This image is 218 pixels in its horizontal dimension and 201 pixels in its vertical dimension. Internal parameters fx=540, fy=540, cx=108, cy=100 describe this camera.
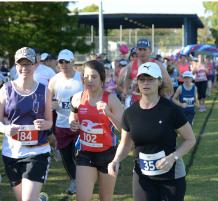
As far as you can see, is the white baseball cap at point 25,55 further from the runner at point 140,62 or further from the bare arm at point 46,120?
the runner at point 140,62

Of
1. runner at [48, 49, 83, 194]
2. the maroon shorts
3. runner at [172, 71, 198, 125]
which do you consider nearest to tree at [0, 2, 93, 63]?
runner at [172, 71, 198, 125]

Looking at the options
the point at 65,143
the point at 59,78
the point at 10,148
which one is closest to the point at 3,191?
the point at 65,143

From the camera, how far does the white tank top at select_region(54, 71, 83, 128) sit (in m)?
6.95

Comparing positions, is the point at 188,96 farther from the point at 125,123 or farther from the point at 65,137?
the point at 125,123

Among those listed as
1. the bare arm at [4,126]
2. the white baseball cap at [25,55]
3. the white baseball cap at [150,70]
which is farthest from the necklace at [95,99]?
the white baseball cap at [150,70]

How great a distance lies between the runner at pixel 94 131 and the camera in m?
5.22

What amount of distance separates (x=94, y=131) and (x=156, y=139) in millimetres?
1099

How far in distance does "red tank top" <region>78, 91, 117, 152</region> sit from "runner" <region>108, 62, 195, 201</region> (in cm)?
81

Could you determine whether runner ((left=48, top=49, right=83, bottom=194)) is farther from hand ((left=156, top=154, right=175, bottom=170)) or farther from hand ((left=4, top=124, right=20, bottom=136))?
hand ((left=156, top=154, right=175, bottom=170))

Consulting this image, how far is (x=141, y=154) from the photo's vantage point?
4.39m

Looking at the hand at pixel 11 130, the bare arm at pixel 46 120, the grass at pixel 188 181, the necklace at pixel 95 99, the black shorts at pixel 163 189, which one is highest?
the necklace at pixel 95 99

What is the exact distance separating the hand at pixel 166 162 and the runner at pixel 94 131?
3.45 ft

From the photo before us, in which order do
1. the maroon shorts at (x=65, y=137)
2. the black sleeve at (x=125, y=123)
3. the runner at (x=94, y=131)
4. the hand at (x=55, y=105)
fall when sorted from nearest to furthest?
1. the black sleeve at (x=125, y=123)
2. the runner at (x=94, y=131)
3. the hand at (x=55, y=105)
4. the maroon shorts at (x=65, y=137)

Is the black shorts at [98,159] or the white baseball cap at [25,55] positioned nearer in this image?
the white baseball cap at [25,55]
